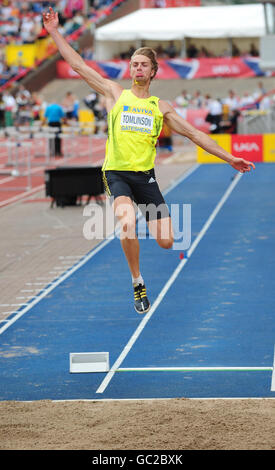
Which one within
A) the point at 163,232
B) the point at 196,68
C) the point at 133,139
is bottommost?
the point at 163,232

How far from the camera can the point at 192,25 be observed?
1706 inches

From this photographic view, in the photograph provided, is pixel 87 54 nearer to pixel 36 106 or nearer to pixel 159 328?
pixel 36 106

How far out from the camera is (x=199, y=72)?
46844mm

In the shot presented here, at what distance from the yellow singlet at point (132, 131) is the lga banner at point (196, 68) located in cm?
3866

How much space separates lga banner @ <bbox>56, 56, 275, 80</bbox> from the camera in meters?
46.1

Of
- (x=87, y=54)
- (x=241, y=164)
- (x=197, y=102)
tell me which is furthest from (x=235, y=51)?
(x=241, y=164)

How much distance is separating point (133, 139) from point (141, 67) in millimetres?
624

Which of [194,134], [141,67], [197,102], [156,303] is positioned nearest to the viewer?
[141,67]

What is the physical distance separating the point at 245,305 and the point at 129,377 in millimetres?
3295

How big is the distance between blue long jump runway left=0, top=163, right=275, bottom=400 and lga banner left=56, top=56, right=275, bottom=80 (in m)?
29.4

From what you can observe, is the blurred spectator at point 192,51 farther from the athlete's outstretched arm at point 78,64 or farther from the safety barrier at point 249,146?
the athlete's outstretched arm at point 78,64

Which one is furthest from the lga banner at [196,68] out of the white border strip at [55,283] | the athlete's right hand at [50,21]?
the athlete's right hand at [50,21]

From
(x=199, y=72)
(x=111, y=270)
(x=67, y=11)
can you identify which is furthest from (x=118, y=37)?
(x=111, y=270)
